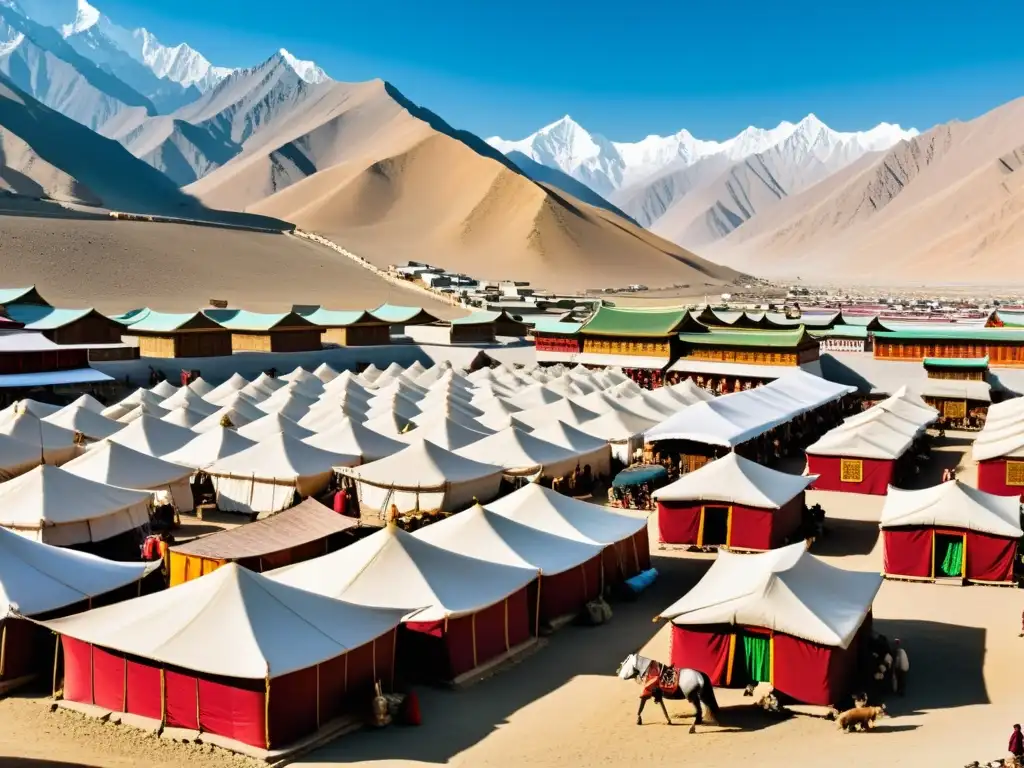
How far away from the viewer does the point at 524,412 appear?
2872cm

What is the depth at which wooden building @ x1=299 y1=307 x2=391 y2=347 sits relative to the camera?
163 ft

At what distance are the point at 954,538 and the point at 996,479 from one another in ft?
25.8

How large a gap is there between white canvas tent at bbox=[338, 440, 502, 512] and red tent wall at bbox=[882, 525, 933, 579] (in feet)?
26.9

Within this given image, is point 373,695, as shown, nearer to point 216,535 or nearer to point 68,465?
point 216,535

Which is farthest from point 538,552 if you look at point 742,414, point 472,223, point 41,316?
point 472,223

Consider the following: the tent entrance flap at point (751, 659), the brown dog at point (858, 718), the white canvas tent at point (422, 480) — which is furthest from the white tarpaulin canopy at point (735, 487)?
the brown dog at point (858, 718)

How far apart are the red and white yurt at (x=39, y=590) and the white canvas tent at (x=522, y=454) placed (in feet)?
32.9

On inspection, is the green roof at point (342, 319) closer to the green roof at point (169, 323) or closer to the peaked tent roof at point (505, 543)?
the green roof at point (169, 323)

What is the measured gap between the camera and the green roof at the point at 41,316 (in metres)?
41.2

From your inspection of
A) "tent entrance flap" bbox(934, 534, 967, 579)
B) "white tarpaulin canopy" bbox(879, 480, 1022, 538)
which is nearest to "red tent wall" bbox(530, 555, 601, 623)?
"white tarpaulin canopy" bbox(879, 480, 1022, 538)

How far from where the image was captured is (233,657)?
1070cm

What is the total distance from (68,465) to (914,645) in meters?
16.6

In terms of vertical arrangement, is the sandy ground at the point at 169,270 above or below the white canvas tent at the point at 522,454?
above

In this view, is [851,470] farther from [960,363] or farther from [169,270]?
[169,270]
